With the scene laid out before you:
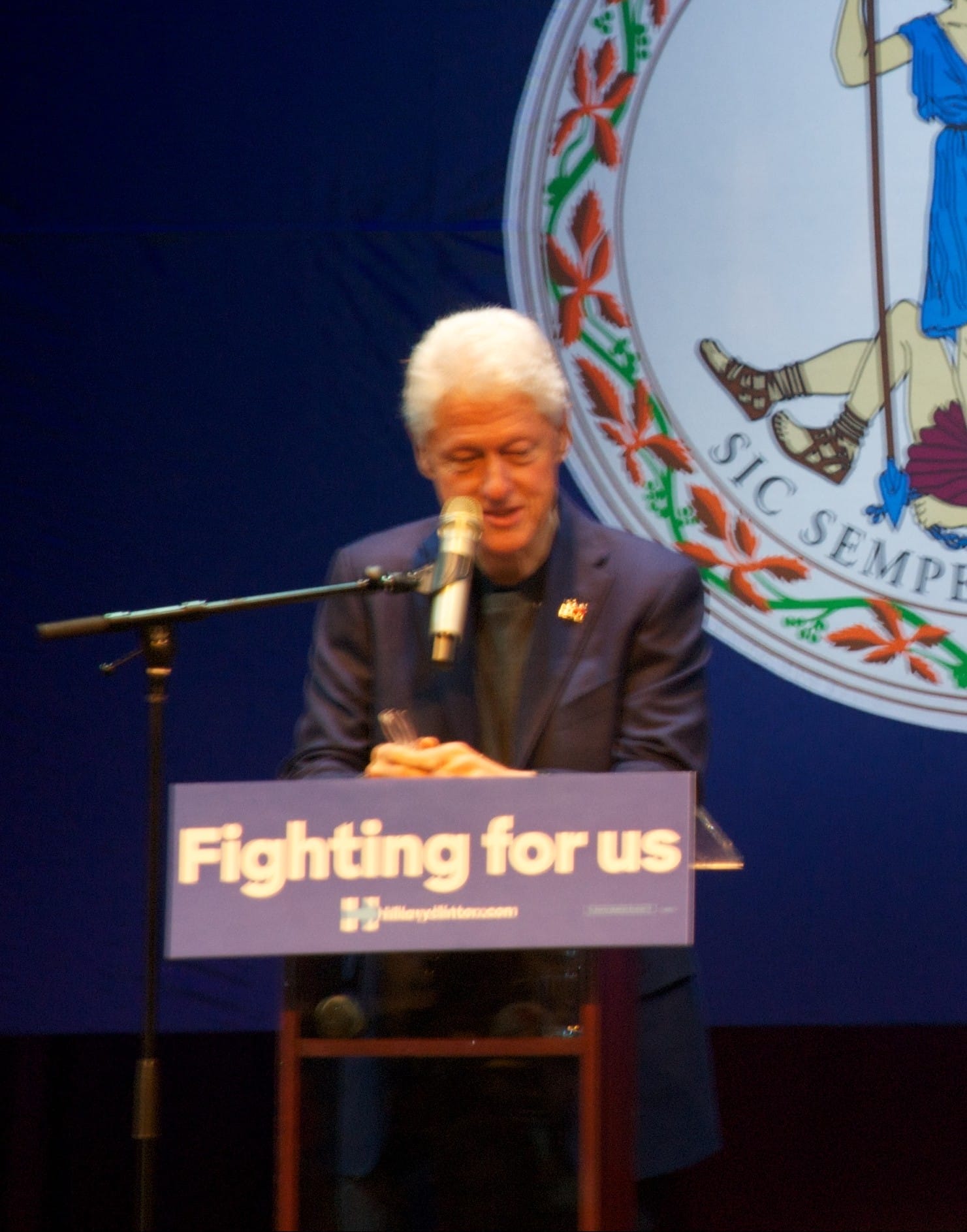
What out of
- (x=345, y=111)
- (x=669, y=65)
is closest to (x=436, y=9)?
(x=345, y=111)

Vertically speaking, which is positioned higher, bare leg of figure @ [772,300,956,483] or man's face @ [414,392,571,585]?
bare leg of figure @ [772,300,956,483]

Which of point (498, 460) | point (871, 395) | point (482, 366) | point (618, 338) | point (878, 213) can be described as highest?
point (878, 213)

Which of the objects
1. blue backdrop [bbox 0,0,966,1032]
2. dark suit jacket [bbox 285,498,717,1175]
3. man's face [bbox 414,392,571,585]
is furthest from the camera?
blue backdrop [bbox 0,0,966,1032]

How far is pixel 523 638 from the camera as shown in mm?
2129

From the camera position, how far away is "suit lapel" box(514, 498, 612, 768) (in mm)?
2021

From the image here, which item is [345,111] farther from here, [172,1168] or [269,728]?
[172,1168]

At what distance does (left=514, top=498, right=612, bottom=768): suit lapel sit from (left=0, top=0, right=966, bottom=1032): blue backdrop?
36.7 inches

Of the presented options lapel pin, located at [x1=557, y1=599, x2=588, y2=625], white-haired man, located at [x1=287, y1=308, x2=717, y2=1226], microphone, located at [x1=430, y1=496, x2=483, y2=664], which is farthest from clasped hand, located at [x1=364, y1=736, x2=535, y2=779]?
lapel pin, located at [x1=557, y1=599, x2=588, y2=625]

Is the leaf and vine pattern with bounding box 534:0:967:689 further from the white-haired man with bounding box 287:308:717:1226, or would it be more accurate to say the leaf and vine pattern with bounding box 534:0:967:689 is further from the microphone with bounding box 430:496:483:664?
the microphone with bounding box 430:496:483:664

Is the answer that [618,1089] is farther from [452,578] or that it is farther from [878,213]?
[878,213]

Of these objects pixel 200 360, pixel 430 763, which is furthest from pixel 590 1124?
pixel 200 360

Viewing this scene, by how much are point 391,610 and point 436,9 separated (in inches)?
58.1

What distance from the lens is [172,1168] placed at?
10.7ft

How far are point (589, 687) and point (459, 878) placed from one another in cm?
53
